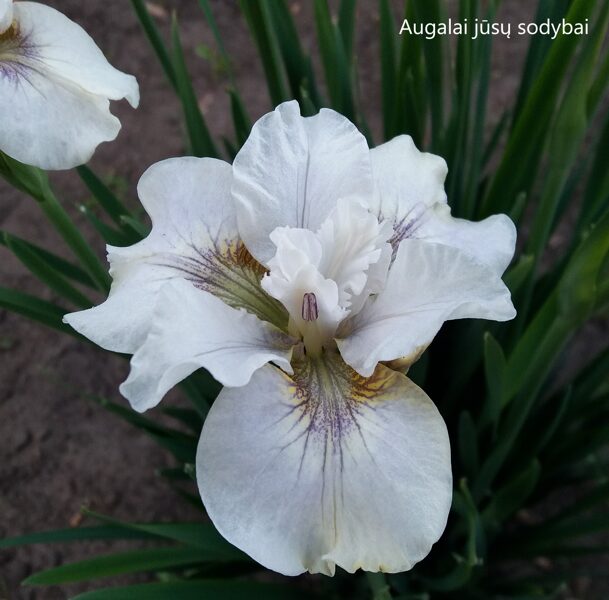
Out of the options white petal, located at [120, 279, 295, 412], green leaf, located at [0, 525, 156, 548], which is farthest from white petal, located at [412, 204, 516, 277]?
green leaf, located at [0, 525, 156, 548]

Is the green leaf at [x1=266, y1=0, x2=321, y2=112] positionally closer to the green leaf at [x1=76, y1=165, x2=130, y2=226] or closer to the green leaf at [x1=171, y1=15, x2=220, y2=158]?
the green leaf at [x1=171, y1=15, x2=220, y2=158]

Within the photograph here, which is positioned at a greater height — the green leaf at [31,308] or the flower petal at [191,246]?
the flower petal at [191,246]

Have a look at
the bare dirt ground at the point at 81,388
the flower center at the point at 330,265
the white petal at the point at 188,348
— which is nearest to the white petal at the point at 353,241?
the flower center at the point at 330,265

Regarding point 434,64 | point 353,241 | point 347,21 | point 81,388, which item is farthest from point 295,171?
point 81,388

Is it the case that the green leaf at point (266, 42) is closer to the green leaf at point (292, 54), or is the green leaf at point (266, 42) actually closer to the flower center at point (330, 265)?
the green leaf at point (292, 54)

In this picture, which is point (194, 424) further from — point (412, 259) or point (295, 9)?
point (295, 9)

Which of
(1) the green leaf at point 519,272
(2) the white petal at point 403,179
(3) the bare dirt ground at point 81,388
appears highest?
(2) the white petal at point 403,179
